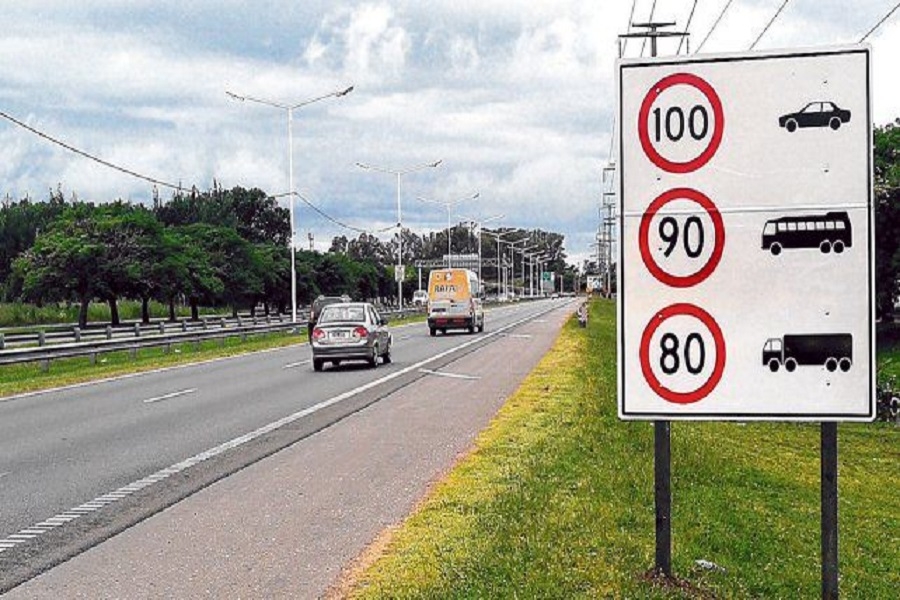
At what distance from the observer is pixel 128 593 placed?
7.39m

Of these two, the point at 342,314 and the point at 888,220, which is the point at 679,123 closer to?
the point at 342,314

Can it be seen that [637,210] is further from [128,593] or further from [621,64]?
[128,593]

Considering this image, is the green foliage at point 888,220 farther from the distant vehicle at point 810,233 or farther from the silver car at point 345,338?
the distant vehicle at point 810,233

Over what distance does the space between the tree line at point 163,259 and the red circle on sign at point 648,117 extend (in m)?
55.8

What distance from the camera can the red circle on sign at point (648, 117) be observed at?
18.0 ft

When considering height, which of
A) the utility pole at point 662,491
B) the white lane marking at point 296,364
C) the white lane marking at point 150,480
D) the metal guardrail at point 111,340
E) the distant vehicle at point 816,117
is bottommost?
the white lane marking at point 296,364

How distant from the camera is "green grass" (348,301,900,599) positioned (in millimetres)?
7027

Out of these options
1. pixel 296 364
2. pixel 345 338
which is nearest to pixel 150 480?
pixel 345 338

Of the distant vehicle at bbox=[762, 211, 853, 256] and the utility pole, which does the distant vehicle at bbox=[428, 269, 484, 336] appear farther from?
the distant vehicle at bbox=[762, 211, 853, 256]

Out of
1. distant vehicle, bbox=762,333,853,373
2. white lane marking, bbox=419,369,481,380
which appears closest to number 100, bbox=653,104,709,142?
distant vehicle, bbox=762,333,853,373

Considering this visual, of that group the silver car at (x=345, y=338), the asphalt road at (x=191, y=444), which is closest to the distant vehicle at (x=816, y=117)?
the asphalt road at (x=191, y=444)

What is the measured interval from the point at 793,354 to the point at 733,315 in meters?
0.32

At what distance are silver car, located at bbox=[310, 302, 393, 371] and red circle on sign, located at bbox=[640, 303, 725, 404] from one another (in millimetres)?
23675

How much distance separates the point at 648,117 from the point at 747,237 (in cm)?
73
